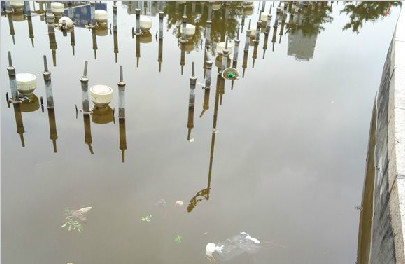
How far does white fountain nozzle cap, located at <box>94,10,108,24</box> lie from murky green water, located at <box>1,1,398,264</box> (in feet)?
3.36

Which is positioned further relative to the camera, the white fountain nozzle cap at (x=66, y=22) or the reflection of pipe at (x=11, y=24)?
the white fountain nozzle cap at (x=66, y=22)

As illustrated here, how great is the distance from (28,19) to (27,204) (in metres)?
16.6

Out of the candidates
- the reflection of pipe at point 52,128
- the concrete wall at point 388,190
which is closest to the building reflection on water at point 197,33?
the reflection of pipe at point 52,128

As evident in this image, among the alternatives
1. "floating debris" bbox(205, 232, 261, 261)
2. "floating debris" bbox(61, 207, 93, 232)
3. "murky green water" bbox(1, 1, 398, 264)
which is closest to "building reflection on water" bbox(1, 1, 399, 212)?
"murky green water" bbox(1, 1, 398, 264)

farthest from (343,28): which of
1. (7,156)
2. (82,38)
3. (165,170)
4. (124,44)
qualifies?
(7,156)

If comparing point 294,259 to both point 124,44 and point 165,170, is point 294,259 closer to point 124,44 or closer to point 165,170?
point 165,170

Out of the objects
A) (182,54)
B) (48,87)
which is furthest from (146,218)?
(182,54)

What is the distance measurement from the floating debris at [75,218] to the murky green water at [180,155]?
0.04 metres

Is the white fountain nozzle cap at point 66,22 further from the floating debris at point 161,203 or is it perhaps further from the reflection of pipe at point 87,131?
the floating debris at point 161,203

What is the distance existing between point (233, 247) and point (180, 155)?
14.7 feet

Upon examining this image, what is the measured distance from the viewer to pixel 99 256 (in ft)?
34.3

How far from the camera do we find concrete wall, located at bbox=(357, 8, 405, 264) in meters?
8.55

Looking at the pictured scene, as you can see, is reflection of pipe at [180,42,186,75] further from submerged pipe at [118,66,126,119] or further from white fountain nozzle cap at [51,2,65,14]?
white fountain nozzle cap at [51,2,65,14]

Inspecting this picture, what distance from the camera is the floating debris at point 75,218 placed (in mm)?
11172
